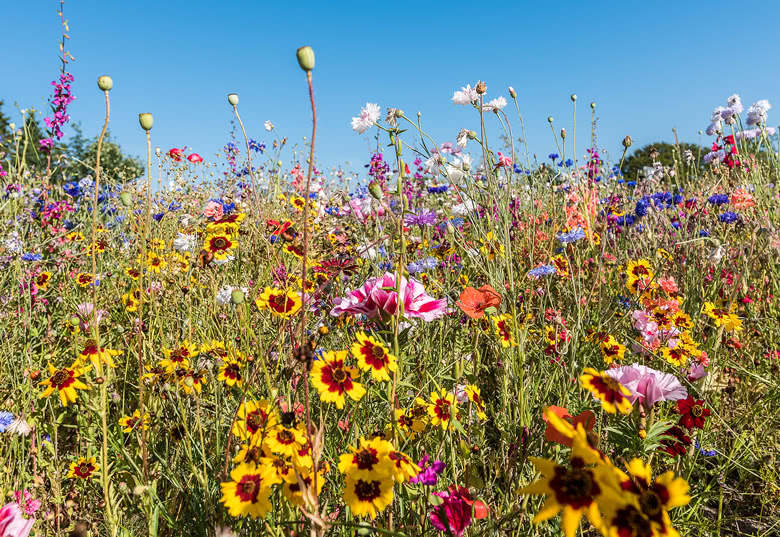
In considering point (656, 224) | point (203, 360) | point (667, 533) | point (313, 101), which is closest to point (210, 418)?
point (203, 360)

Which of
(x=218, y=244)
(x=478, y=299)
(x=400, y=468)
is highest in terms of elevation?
(x=218, y=244)

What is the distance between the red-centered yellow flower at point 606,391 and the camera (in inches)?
33.1

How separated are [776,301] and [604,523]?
294 cm

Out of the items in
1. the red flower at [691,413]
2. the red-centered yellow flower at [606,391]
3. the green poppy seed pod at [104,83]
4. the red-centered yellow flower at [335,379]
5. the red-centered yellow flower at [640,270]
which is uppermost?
the green poppy seed pod at [104,83]

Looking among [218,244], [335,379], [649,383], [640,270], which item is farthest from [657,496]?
[640,270]

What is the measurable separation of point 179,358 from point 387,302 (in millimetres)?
949

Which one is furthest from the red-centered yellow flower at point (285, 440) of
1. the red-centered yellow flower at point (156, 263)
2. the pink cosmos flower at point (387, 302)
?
the red-centered yellow flower at point (156, 263)

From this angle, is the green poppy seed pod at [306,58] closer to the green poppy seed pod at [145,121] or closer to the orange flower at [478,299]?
the green poppy seed pod at [145,121]

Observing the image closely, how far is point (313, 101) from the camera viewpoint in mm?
708

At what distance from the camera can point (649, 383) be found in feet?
3.59

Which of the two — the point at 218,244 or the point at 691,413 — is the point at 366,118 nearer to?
the point at 218,244

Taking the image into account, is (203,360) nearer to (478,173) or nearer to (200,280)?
(200,280)

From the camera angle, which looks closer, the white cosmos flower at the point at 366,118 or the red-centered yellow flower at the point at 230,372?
the red-centered yellow flower at the point at 230,372

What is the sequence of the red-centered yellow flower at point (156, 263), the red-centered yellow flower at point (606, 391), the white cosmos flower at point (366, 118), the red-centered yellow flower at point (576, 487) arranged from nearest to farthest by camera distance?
1. the red-centered yellow flower at point (576, 487)
2. the red-centered yellow flower at point (606, 391)
3. the white cosmos flower at point (366, 118)
4. the red-centered yellow flower at point (156, 263)
